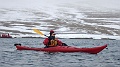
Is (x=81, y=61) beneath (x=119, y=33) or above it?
above

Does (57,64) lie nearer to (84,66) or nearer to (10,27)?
(84,66)

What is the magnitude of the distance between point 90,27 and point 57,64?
9389 centimetres

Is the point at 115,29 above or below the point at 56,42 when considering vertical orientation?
below

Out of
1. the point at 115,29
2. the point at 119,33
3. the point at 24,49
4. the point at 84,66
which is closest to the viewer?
the point at 84,66

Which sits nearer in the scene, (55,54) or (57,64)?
(57,64)

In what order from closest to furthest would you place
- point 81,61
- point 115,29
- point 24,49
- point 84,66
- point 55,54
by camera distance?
point 84,66
point 81,61
point 55,54
point 24,49
point 115,29

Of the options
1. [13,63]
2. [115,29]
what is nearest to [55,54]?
[13,63]

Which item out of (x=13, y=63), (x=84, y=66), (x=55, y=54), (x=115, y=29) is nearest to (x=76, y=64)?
(x=84, y=66)

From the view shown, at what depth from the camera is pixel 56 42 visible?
92.3 feet

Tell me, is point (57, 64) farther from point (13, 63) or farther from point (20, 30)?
point (20, 30)

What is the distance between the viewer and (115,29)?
11025cm

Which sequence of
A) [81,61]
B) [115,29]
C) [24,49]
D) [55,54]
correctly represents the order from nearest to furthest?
[81,61], [55,54], [24,49], [115,29]

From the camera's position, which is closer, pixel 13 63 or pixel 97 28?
pixel 13 63

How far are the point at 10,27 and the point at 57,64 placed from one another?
91714 mm
